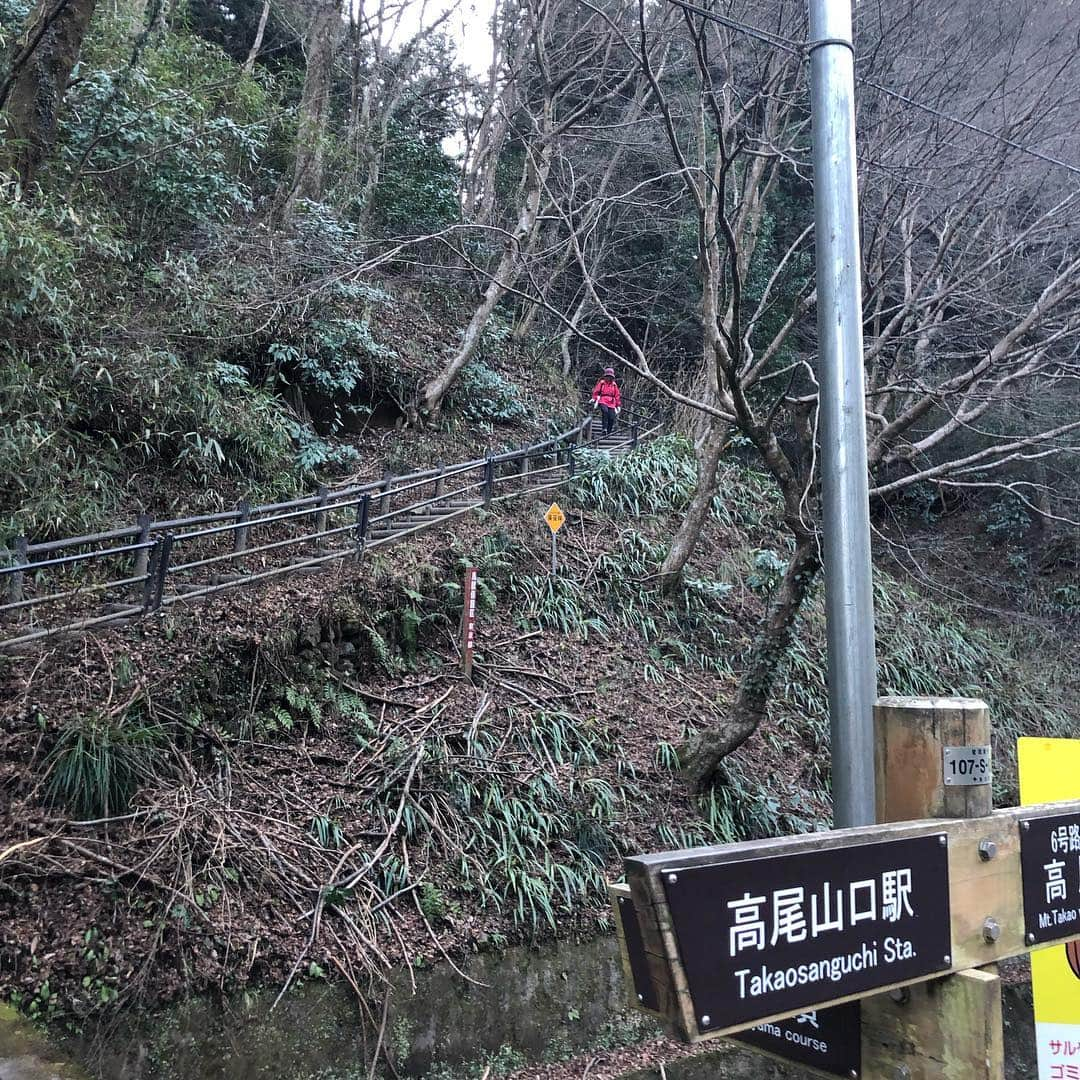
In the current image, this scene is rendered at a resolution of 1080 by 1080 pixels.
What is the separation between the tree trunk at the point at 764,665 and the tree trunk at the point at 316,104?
11.4m

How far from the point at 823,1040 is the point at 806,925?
51cm

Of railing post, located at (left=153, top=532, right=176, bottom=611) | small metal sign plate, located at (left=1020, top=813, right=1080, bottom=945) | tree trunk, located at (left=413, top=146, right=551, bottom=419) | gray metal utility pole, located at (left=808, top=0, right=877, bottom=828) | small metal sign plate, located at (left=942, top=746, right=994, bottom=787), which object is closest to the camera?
small metal sign plate, located at (left=942, top=746, right=994, bottom=787)

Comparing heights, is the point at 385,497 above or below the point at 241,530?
above

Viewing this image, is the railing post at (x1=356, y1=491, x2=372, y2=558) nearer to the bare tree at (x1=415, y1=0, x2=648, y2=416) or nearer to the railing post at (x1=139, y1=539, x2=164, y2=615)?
the railing post at (x1=139, y1=539, x2=164, y2=615)

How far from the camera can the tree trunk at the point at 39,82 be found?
8.04 meters

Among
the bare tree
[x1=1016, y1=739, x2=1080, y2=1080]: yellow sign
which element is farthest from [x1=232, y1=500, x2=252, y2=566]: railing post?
[x1=1016, y1=739, x2=1080, y2=1080]: yellow sign

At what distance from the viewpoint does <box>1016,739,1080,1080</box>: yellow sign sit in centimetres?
337

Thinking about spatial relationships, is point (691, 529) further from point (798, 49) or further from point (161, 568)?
point (798, 49)

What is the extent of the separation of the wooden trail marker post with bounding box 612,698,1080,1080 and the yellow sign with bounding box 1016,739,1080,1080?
1.15 meters

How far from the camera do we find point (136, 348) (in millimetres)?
9414

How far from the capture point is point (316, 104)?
16109mm

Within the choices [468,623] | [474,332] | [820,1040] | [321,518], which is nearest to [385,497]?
[321,518]

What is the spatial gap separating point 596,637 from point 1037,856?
8.15 meters

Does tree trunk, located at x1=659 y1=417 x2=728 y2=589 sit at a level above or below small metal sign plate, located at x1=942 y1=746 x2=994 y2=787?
above
